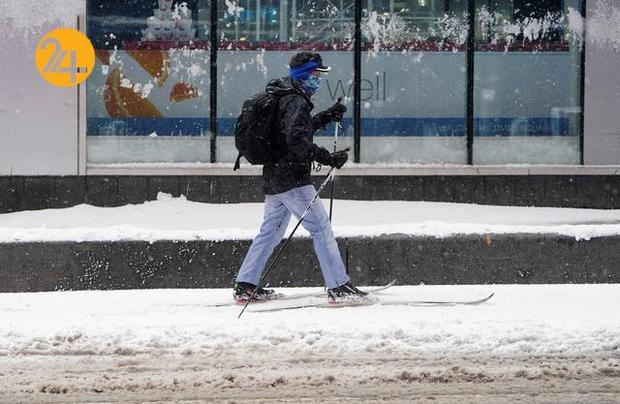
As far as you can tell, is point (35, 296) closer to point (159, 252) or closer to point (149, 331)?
point (159, 252)

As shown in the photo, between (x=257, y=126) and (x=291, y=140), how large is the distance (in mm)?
272

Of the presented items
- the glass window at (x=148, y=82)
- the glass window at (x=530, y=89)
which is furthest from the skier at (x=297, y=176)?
the glass window at (x=530, y=89)

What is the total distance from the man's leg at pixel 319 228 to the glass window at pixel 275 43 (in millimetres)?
6588

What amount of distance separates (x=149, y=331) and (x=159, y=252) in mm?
3154

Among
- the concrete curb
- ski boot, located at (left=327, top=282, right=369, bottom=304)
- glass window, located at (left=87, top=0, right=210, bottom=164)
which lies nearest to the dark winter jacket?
ski boot, located at (left=327, top=282, right=369, bottom=304)

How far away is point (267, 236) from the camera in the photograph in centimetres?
887

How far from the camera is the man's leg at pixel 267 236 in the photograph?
885cm

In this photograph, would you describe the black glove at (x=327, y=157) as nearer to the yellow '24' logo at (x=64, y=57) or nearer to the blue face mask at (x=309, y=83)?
the blue face mask at (x=309, y=83)

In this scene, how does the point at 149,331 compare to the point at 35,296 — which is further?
the point at 35,296

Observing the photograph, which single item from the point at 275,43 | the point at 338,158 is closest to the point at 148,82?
the point at 275,43

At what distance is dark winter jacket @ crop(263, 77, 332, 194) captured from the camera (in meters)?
8.38

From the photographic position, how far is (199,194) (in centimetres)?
1516

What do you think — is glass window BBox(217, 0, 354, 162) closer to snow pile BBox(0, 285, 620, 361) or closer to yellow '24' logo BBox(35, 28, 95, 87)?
yellow '24' logo BBox(35, 28, 95, 87)

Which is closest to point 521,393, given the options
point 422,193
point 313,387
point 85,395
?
point 313,387
